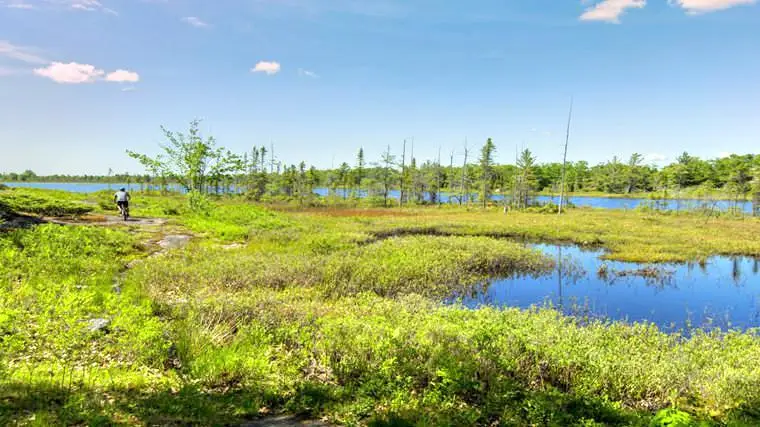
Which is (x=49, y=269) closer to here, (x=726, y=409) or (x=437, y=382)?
(x=437, y=382)

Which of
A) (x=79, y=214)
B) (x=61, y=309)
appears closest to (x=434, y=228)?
(x=79, y=214)

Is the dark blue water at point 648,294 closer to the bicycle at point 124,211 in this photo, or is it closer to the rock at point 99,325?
the rock at point 99,325

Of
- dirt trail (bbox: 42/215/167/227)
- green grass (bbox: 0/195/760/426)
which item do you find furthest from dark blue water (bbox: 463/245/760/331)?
dirt trail (bbox: 42/215/167/227)

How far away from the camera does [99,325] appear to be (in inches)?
252

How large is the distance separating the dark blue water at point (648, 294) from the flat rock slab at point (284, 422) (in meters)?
7.59

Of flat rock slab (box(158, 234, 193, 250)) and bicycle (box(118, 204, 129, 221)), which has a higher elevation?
bicycle (box(118, 204, 129, 221))

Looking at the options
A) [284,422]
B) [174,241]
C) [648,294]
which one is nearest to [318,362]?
[284,422]

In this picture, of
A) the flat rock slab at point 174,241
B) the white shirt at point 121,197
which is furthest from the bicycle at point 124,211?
the flat rock slab at point 174,241

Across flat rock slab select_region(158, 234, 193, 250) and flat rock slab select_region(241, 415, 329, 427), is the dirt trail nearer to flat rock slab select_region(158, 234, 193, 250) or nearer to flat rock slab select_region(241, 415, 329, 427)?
flat rock slab select_region(158, 234, 193, 250)

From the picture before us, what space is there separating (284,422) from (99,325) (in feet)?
12.6

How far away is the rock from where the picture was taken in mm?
6297

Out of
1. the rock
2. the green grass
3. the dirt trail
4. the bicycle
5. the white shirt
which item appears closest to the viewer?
the green grass

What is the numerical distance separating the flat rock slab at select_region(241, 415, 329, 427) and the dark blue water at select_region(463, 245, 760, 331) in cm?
759

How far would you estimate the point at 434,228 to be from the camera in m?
27.6
